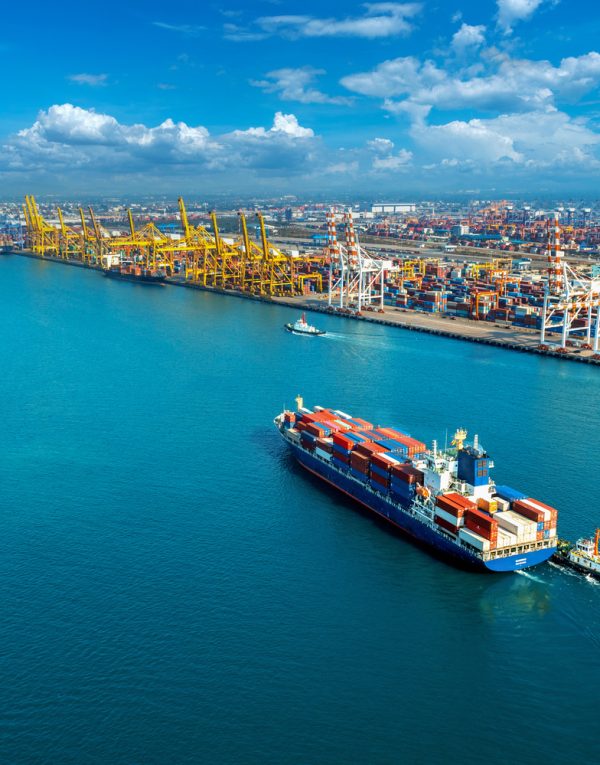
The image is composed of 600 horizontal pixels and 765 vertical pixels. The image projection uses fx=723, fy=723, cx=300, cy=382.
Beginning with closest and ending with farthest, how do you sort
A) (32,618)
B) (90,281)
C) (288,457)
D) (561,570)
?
(32,618) < (561,570) < (288,457) < (90,281)

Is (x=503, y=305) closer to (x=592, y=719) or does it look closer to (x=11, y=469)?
(x=11, y=469)

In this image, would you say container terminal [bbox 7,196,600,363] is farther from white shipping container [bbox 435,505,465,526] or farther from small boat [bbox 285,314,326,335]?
white shipping container [bbox 435,505,465,526]

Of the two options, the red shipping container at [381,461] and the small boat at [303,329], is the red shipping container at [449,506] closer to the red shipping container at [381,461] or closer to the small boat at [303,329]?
the red shipping container at [381,461]

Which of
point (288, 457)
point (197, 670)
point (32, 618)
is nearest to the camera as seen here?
point (197, 670)

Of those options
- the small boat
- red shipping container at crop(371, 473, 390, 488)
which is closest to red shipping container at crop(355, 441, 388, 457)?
red shipping container at crop(371, 473, 390, 488)

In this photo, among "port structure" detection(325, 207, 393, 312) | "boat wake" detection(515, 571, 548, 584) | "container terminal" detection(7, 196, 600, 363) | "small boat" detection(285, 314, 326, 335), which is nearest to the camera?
"boat wake" detection(515, 571, 548, 584)

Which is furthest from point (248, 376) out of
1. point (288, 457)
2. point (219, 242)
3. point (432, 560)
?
point (219, 242)
